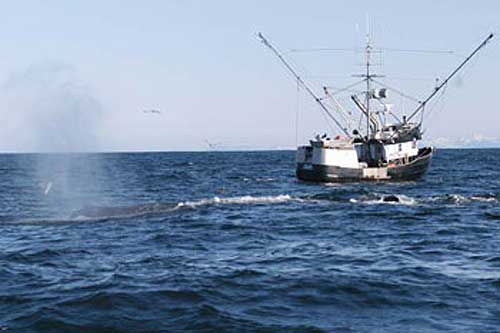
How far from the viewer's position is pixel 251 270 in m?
22.1

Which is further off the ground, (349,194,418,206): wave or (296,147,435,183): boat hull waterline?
(296,147,435,183): boat hull waterline

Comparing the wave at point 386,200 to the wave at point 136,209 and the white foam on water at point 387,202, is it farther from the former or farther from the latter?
the wave at point 136,209

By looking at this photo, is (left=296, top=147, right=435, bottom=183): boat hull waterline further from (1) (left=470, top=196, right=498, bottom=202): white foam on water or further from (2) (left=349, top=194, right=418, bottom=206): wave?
(1) (left=470, top=196, right=498, bottom=202): white foam on water

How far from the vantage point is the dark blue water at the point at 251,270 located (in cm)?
1677

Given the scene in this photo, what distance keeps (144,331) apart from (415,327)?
608 cm

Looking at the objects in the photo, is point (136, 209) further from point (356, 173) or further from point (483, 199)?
point (356, 173)

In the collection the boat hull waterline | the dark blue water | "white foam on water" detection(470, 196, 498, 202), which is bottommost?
the dark blue water

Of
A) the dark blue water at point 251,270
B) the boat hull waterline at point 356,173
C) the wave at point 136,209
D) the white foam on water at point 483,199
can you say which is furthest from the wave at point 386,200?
the boat hull waterline at point 356,173

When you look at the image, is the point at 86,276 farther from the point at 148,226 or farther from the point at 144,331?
the point at 148,226

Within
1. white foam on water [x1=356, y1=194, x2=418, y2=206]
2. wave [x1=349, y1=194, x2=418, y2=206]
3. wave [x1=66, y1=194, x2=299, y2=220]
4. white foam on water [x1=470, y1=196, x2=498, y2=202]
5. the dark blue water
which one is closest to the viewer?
the dark blue water

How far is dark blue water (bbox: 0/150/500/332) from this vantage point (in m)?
16.8

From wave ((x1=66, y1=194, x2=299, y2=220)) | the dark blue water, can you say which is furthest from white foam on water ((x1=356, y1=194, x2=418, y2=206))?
wave ((x1=66, y1=194, x2=299, y2=220))

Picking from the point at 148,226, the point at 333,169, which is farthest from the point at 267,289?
the point at 333,169

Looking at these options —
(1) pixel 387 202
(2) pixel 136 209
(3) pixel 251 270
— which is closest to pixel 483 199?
(1) pixel 387 202
